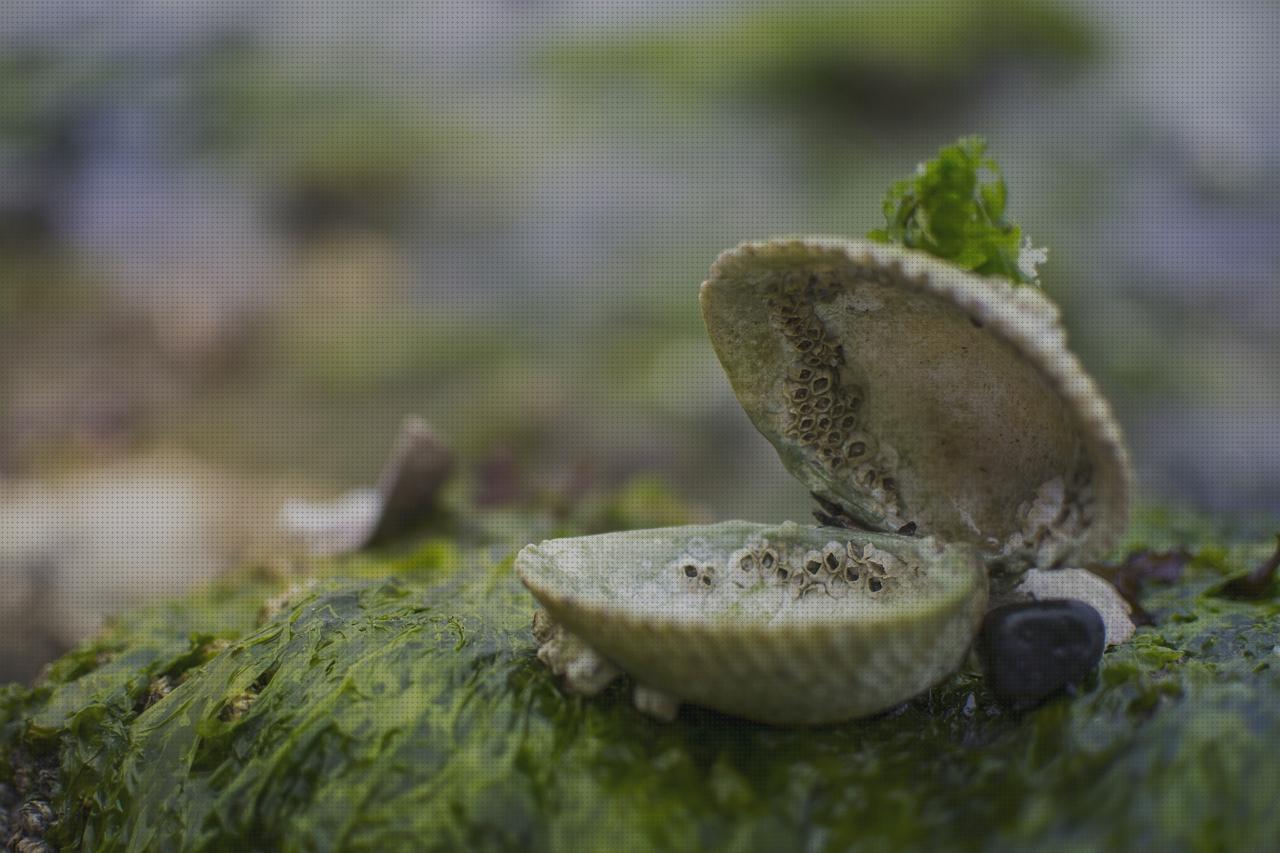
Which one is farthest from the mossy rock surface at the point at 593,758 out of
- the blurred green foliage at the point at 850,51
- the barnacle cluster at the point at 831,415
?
the blurred green foliage at the point at 850,51

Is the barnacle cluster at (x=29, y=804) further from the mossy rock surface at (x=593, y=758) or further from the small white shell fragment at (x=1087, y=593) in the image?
the small white shell fragment at (x=1087, y=593)

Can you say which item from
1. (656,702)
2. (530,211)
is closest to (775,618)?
(656,702)

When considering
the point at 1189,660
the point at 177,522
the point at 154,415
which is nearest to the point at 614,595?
the point at 1189,660

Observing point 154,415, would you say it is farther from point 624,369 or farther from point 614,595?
point 614,595

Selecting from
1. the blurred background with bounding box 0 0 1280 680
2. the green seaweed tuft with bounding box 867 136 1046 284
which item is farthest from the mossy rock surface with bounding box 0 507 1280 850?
the blurred background with bounding box 0 0 1280 680

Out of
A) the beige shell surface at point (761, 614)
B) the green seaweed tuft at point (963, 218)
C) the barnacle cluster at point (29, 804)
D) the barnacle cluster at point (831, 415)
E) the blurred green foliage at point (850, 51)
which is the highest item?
the blurred green foliage at point (850, 51)

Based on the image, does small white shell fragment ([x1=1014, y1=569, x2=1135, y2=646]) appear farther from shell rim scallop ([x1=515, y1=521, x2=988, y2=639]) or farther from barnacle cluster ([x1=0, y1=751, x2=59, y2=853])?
barnacle cluster ([x1=0, y1=751, x2=59, y2=853])

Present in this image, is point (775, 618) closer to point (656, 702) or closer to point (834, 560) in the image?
point (834, 560)
